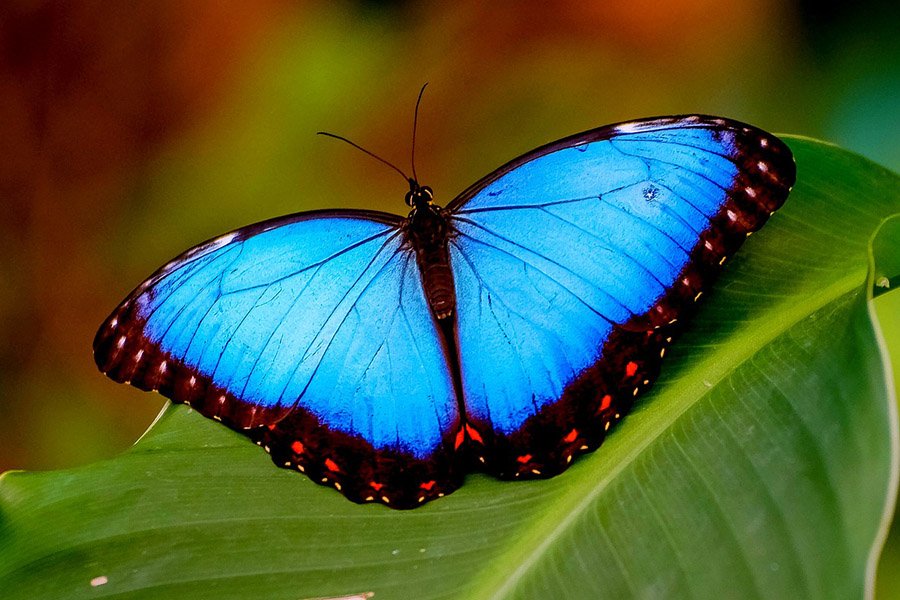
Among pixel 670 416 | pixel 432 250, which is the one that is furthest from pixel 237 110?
pixel 670 416

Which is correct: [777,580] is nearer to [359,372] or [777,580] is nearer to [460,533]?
[460,533]

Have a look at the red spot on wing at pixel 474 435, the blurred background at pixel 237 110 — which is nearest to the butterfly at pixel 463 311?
the red spot on wing at pixel 474 435

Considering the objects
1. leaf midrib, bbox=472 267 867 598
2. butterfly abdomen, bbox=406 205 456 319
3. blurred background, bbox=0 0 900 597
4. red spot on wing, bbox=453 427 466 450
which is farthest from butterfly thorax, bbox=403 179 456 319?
blurred background, bbox=0 0 900 597

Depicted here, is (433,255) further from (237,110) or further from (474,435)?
(237,110)

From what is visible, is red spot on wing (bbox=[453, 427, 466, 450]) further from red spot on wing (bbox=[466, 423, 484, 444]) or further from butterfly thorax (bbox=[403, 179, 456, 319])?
butterfly thorax (bbox=[403, 179, 456, 319])

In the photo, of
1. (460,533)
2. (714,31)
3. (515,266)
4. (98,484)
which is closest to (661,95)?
(714,31)

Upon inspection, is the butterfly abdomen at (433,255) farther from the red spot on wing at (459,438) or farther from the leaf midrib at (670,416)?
the leaf midrib at (670,416)
